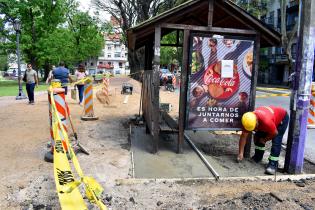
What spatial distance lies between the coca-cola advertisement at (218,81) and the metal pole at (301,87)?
125 centimetres

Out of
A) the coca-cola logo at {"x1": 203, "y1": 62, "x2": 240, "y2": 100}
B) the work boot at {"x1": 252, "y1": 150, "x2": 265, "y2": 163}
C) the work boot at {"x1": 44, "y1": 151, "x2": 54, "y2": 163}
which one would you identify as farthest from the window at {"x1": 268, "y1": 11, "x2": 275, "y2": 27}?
the work boot at {"x1": 44, "y1": 151, "x2": 54, "y2": 163}

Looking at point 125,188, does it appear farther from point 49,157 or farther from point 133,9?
point 133,9

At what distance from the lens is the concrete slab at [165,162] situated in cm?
595

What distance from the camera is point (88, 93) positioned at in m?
11.0

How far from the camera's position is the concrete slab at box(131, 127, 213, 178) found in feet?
19.5

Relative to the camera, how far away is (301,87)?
591 centimetres

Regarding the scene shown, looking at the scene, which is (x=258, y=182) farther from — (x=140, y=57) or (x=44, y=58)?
(x=44, y=58)

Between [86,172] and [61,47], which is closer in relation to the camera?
[86,172]

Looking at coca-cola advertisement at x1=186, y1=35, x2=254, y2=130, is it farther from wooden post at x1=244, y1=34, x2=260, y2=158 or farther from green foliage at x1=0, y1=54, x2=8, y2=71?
green foliage at x1=0, y1=54, x2=8, y2=71

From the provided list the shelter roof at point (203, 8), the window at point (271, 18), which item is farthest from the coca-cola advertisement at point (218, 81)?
the window at point (271, 18)

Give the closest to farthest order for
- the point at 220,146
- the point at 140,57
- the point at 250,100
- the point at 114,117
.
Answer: the point at 250,100
the point at 220,146
the point at 114,117
the point at 140,57

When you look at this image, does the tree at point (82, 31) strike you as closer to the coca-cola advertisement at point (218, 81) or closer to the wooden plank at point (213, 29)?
the wooden plank at point (213, 29)

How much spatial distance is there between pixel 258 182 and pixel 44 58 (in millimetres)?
37903

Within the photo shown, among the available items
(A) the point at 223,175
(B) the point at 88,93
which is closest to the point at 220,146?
(A) the point at 223,175
